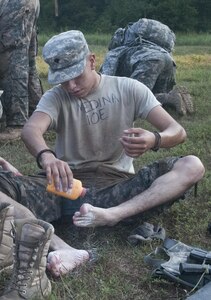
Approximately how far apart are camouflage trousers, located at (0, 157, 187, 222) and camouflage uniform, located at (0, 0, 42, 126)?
8.00 ft

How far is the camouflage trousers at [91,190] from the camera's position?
3.84m

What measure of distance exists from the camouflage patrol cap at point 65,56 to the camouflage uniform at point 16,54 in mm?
2388

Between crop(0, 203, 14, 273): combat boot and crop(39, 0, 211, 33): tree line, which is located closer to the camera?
crop(0, 203, 14, 273): combat boot

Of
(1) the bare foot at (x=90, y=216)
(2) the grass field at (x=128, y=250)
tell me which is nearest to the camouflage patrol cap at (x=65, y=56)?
(1) the bare foot at (x=90, y=216)

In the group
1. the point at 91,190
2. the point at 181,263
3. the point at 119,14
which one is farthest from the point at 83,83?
the point at 119,14

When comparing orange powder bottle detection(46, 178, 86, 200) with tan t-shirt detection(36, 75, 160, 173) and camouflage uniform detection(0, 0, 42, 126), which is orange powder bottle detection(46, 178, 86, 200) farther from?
camouflage uniform detection(0, 0, 42, 126)

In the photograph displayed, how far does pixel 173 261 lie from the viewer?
3402 millimetres

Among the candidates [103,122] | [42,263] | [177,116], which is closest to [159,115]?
[103,122]

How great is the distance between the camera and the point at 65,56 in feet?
12.4

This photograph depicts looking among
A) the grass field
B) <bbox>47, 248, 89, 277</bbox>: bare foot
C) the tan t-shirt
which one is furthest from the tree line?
<bbox>47, 248, 89, 277</bbox>: bare foot

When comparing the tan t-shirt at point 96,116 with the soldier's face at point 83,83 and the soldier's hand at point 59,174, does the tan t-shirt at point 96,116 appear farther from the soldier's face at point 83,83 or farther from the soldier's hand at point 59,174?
the soldier's hand at point 59,174

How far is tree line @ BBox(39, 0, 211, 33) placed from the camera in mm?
40812

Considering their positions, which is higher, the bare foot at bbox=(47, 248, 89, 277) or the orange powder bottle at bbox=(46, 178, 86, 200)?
the orange powder bottle at bbox=(46, 178, 86, 200)

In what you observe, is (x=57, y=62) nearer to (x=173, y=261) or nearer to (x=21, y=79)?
(x=173, y=261)
